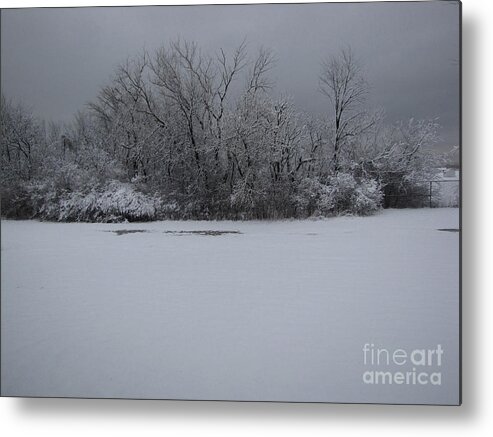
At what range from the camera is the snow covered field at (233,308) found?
11.3 feet

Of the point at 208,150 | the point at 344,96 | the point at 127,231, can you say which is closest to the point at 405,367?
the point at 344,96

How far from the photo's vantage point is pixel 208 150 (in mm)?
4008

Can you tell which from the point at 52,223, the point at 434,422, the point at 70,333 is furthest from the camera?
the point at 52,223

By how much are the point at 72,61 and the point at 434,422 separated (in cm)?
417

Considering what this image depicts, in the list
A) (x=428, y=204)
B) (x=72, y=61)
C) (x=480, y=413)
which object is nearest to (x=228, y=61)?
(x=72, y=61)

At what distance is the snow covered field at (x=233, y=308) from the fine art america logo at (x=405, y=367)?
0.18 feet

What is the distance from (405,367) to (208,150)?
246 centimetres

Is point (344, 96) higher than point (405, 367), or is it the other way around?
point (344, 96)

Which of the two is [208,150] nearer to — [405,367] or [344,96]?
[344,96]

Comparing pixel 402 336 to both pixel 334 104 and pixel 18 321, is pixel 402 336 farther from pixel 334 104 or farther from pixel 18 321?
pixel 18 321

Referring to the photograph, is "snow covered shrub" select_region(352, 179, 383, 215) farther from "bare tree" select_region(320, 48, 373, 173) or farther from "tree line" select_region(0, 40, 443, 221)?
"bare tree" select_region(320, 48, 373, 173)

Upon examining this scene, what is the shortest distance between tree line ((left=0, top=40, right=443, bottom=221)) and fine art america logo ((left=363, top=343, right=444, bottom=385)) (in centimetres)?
121

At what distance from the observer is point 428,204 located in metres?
3.63

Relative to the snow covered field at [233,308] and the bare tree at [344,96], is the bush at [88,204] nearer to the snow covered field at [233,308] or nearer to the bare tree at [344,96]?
the snow covered field at [233,308]
